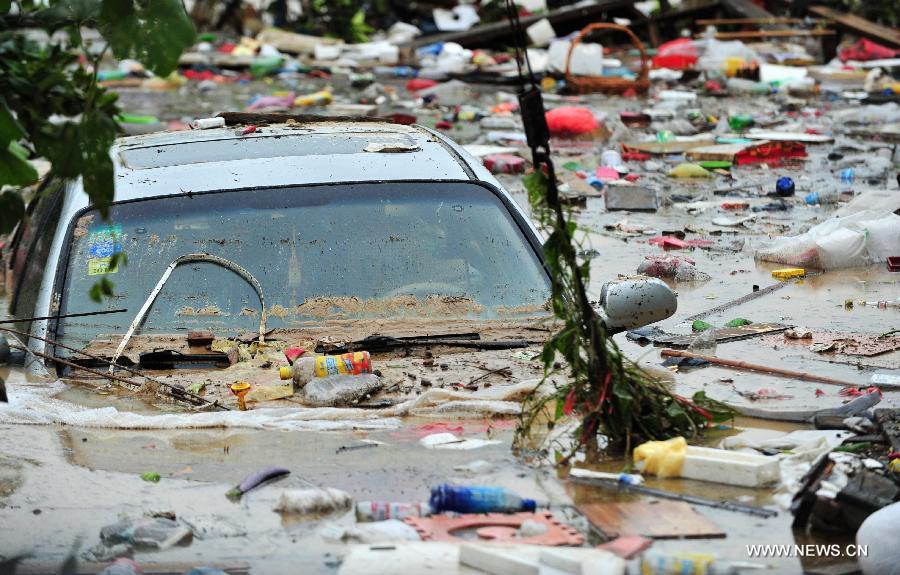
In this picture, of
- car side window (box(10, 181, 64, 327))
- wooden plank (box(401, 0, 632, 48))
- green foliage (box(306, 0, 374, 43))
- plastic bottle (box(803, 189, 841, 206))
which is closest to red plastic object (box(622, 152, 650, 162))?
plastic bottle (box(803, 189, 841, 206))

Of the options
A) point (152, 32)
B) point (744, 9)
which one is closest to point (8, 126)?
point (152, 32)

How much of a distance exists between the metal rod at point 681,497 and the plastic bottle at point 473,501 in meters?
0.29

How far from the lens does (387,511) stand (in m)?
3.64

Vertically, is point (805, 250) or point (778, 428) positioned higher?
point (805, 250)

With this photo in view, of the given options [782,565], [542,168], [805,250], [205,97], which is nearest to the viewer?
[782,565]

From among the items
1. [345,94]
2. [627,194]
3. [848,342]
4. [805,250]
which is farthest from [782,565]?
[345,94]

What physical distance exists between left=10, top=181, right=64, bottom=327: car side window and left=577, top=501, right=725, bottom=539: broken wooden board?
2.63 metres

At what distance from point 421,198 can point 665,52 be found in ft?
55.9

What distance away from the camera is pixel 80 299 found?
5086 mm

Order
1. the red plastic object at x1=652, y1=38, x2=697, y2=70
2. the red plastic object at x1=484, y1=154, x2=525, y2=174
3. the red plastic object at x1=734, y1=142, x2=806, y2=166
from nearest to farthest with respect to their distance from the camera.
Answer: the red plastic object at x1=484, y1=154, x2=525, y2=174 → the red plastic object at x1=734, y1=142, x2=806, y2=166 → the red plastic object at x1=652, y1=38, x2=697, y2=70

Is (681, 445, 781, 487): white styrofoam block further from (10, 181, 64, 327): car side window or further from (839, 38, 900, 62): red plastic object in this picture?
(839, 38, 900, 62): red plastic object

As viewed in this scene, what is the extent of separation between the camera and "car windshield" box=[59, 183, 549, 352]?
5.05 metres

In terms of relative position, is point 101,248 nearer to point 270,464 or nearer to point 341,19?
point 270,464

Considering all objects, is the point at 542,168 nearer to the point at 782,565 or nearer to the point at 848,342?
the point at 782,565
